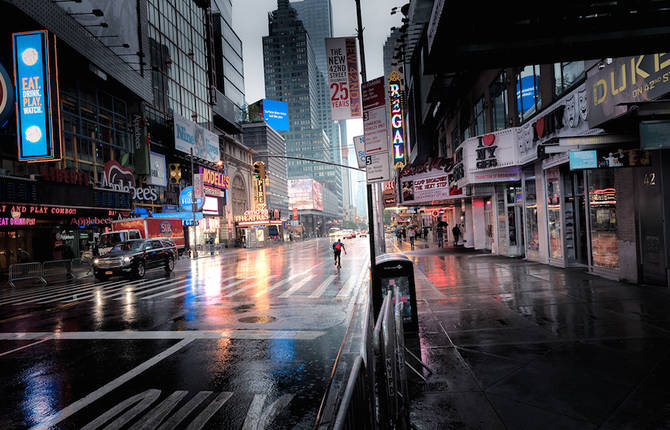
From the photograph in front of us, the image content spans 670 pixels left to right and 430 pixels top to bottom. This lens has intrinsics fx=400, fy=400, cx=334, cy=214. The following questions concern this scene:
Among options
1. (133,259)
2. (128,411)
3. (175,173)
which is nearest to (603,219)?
(128,411)

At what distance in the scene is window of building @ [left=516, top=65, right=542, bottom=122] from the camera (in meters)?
16.2

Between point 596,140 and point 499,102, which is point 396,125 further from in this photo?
point 596,140

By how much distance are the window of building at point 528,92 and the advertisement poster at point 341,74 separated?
7916mm

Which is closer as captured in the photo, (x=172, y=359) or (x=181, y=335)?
(x=172, y=359)

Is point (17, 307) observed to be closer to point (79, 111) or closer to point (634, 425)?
point (634, 425)

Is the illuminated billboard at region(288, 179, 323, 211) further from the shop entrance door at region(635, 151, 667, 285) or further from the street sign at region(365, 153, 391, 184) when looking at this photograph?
the street sign at region(365, 153, 391, 184)

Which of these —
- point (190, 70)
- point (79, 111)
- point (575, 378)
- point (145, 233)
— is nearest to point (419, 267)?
point (575, 378)

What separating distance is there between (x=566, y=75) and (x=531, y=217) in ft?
21.7

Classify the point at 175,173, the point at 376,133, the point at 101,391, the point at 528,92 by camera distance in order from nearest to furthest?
the point at 101,391 → the point at 376,133 → the point at 528,92 → the point at 175,173

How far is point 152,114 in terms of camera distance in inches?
1879

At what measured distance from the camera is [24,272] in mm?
20609

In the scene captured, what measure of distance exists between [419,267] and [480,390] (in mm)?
14457

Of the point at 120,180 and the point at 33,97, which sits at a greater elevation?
the point at 33,97

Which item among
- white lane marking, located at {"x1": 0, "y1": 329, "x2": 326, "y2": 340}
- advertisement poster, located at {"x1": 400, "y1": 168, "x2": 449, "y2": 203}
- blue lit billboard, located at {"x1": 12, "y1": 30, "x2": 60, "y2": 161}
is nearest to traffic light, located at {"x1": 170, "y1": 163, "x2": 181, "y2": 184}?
blue lit billboard, located at {"x1": 12, "y1": 30, "x2": 60, "y2": 161}
